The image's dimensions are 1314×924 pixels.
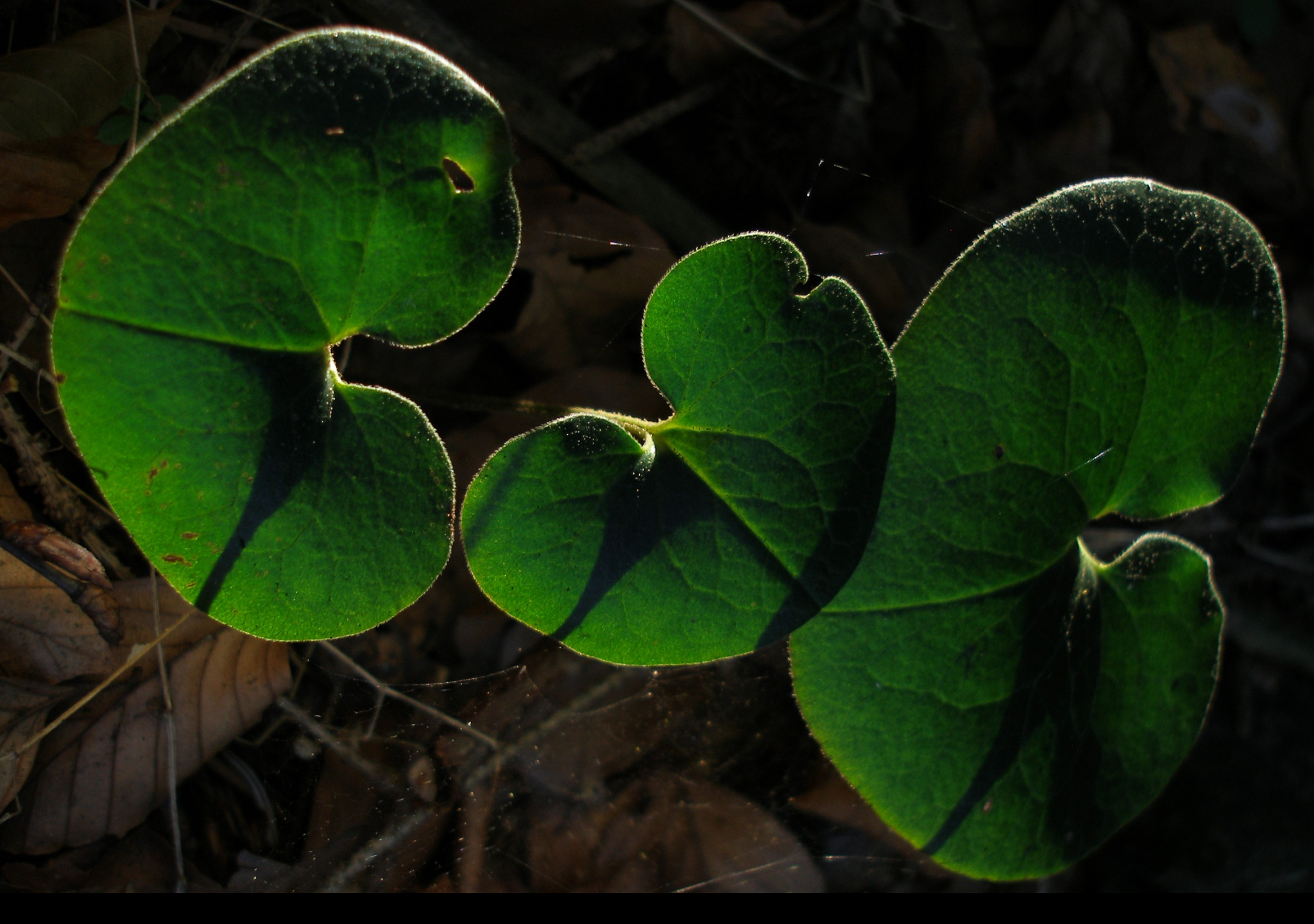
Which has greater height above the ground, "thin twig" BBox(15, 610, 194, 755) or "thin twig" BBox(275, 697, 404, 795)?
"thin twig" BBox(15, 610, 194, 755)

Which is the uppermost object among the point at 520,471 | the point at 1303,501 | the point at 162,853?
the point at 520,471

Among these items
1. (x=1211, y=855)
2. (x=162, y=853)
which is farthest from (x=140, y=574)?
(x=1211, y=855)

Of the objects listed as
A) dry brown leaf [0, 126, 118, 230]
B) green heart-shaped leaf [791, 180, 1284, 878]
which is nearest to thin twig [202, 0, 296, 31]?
dry brown leaf [0, 126, 118, 230]

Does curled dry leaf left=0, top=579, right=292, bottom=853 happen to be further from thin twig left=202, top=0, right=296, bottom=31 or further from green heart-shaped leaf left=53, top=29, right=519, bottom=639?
thin twig left=202, top=0, right=296, bottom=31

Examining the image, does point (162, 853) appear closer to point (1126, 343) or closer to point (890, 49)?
point (1126, 343)

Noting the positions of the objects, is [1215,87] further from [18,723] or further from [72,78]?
[18,723]
